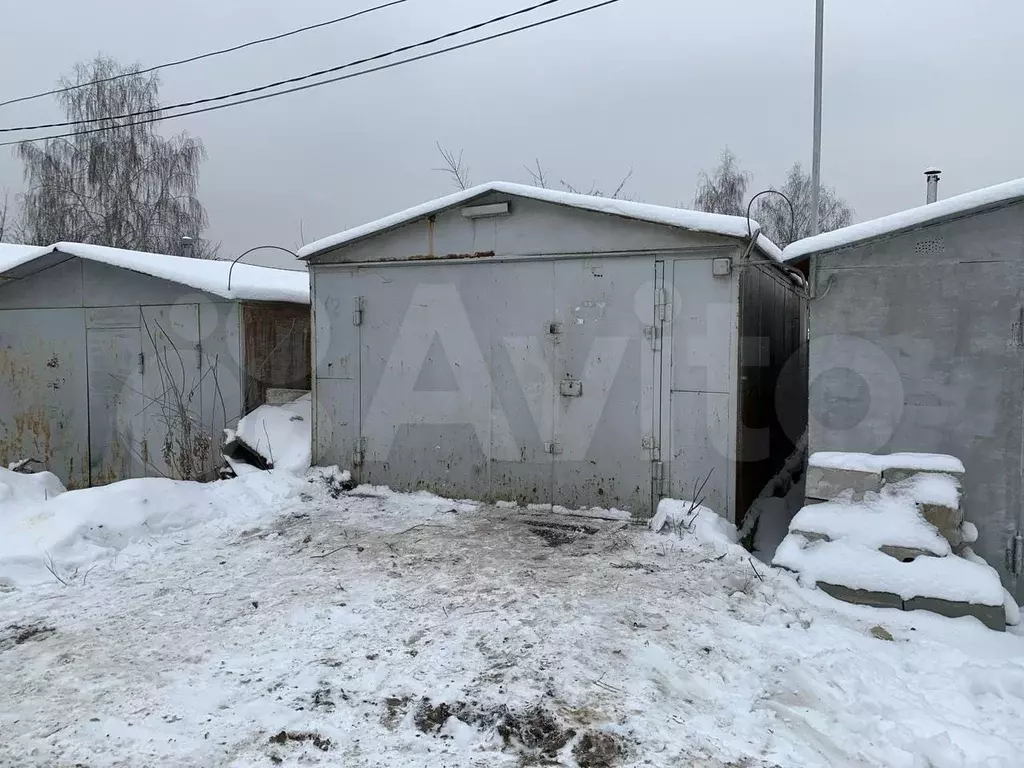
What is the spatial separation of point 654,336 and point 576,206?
3.92 feet

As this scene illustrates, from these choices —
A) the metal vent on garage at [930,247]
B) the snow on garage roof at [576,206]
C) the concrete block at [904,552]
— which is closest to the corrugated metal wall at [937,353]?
the metal vent on garage at [930,247]

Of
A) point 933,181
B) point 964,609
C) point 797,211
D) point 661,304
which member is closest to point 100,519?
point 661,304

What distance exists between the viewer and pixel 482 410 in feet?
18.3

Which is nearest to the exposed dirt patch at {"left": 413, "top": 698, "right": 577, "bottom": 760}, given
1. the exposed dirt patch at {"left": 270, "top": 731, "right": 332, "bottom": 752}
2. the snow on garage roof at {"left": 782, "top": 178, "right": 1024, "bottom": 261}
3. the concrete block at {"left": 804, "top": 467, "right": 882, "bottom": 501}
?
the exposed dirt patch at {"left": 270, "top": 731, "right": 332, "bottom": 752}

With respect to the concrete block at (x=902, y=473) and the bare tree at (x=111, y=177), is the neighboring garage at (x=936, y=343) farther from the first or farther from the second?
the bare tree at (x=111, y=177)

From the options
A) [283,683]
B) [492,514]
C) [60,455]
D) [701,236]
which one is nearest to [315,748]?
[283,683]

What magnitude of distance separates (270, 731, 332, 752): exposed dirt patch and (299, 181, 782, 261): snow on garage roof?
12.9ft

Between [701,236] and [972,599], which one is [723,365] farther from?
[972,599]

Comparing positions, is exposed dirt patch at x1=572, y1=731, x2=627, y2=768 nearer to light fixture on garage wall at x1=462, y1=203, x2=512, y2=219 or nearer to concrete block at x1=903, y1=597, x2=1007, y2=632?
concrete block at x1=903, y1=597, x2=1007, y2=632

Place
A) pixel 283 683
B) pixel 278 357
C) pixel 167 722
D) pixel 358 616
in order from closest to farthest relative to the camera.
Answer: pixel 167 722
pixel 283 683
pixel 358 616
pixel 278 357

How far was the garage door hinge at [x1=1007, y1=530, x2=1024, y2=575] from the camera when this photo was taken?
382cm

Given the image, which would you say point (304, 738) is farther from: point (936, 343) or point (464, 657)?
point (936, 343)

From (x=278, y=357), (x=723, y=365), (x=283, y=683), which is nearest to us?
(x=283, y=683)

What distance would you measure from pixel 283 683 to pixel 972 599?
3.46 m
